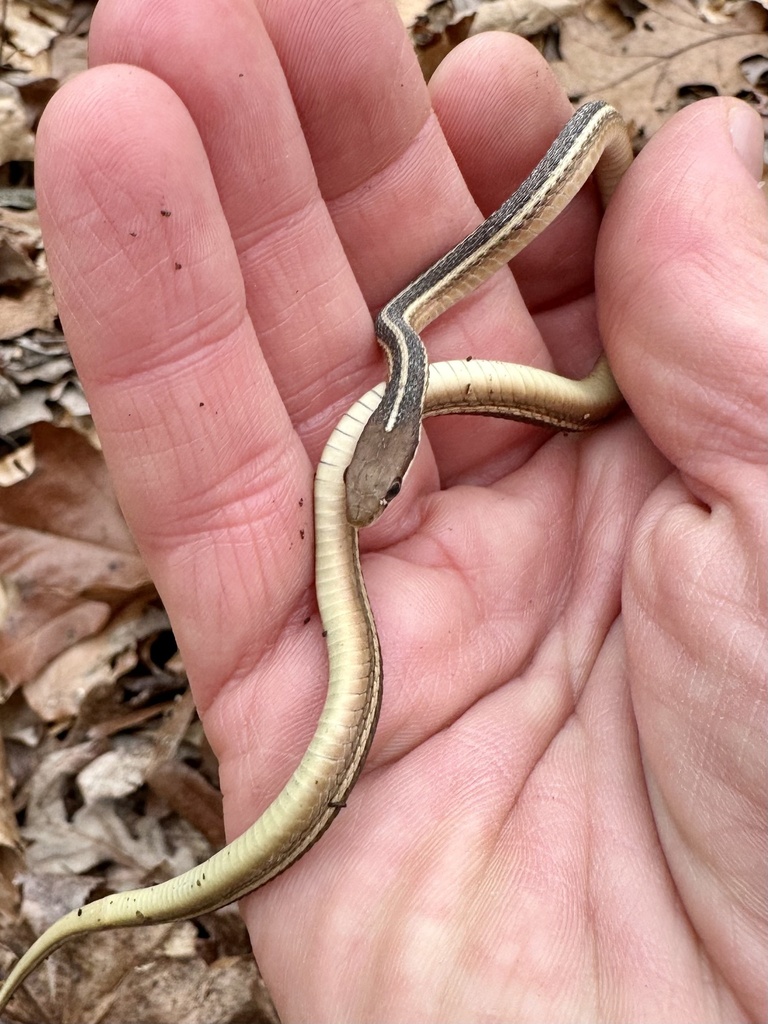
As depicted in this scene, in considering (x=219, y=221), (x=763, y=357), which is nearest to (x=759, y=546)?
(x=763, y=357)

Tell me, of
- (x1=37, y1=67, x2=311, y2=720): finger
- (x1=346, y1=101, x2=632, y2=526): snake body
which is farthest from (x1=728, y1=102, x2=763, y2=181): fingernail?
(x1=37, y1=67, x2=311, y2=720): finger

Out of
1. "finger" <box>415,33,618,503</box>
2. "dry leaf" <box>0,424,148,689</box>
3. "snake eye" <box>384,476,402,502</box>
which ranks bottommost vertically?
"dry leaf" <box>0,424,148,689</box>

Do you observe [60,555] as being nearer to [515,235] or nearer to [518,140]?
[515,235]

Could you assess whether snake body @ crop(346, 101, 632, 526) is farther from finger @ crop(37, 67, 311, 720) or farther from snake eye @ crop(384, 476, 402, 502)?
finger @ crop(37, 67, 311, 720)

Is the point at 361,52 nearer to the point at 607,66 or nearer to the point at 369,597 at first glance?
the point at 369,597

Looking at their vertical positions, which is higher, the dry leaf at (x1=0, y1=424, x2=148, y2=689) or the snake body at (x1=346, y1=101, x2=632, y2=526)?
the snake body at (x1=346, y1=101, x2=632, y2=526)

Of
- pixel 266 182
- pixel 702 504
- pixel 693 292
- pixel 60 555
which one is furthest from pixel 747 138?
pixel 60 555

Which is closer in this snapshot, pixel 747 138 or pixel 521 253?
pixel 747 138
